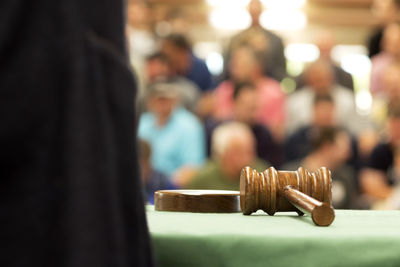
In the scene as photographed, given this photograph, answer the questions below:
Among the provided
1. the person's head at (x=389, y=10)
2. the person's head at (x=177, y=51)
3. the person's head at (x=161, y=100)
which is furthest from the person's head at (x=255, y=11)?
the person's head at (x=389, y=10)

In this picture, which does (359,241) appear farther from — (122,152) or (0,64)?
(0,64)

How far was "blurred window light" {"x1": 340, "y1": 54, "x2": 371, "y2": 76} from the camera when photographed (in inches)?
320

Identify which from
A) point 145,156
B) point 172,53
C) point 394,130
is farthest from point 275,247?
point 172,53

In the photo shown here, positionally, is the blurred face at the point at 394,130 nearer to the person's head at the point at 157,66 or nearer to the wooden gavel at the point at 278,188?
the person's head at the point at 157,66

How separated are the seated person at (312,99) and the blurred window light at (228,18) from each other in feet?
11.6

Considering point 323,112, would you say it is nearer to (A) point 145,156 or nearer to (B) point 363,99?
(A) point 145,156

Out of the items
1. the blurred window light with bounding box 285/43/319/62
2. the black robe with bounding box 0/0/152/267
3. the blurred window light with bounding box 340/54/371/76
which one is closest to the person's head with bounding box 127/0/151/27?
the black robe with bounding box 0/0/152/267

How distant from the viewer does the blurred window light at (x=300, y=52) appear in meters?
8.36

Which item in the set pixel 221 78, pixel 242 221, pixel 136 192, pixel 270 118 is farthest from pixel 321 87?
pixel 136 192

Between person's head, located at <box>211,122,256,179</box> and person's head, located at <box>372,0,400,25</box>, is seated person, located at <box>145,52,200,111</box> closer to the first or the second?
person's head, located at <box>211,122,256,179</box>

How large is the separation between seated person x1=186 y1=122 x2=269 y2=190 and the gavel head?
2.22 meters

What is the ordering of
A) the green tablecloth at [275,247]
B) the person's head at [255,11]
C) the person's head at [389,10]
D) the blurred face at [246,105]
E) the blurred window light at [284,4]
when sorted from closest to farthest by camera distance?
the green tablecloth at [275,247], the blurred face at [246,105], the person's head at [255,11], the person's head at [389,10], the blurred window light at [284,4]

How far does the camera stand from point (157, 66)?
4152mm

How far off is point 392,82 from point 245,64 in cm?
93
